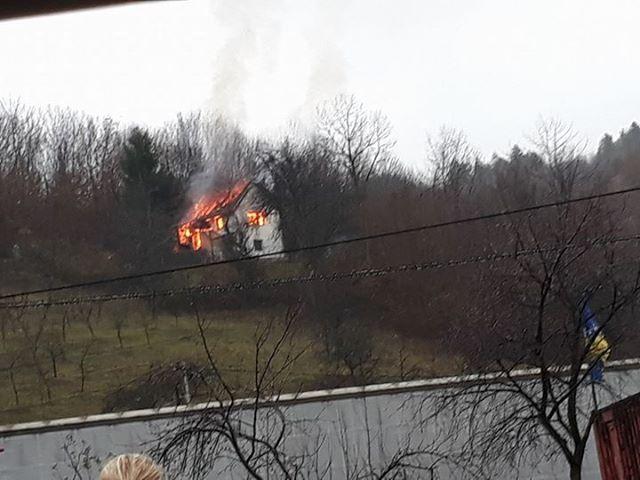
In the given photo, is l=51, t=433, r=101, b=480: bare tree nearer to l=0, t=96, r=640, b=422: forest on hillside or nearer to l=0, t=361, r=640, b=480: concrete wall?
l=0, t=361, r=640, b=480: concrete wall

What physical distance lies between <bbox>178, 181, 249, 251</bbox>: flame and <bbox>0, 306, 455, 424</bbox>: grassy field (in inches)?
76.1

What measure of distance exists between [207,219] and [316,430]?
7427 mm

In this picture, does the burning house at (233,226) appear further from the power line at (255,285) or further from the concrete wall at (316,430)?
the concrete wall at (316,430)

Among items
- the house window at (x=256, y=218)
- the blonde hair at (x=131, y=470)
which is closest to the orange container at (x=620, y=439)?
the blonde hair at (x=131, y=470)

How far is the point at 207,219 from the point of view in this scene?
17.0m

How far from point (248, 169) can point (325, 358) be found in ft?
15.9

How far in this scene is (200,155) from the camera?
1761 cm

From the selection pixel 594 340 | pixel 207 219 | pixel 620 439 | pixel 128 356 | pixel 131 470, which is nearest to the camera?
pixel 131 470

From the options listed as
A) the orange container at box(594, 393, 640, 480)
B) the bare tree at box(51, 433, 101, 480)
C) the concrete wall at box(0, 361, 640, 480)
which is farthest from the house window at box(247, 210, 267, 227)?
the orange container at box(594, 393, 640, 480)

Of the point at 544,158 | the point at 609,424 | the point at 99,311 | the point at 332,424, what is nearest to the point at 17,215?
the point at 99,311

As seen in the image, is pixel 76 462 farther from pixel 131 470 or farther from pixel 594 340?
pixel 131 470

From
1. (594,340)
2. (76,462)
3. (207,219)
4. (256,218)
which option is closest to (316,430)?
(76,462)

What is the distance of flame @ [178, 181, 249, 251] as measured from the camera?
661 inches

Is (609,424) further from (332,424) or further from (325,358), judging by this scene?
(325,358)
